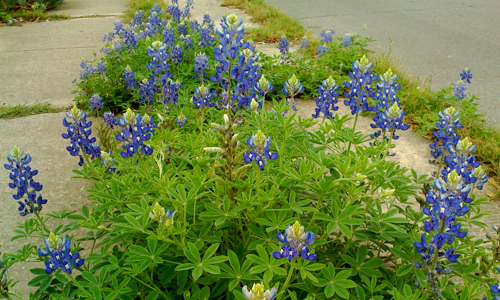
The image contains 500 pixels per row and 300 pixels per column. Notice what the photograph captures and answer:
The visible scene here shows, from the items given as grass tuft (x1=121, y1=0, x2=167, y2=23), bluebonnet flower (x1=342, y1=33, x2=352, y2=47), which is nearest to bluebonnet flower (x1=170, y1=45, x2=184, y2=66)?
bluebonnet flower (x1=342, y1=33, x2=352, y2=47)

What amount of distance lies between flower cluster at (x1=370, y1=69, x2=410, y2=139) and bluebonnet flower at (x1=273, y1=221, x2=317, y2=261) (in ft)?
4.10

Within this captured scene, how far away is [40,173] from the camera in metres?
3.63

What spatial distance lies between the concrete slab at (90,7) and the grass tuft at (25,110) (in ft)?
18.5

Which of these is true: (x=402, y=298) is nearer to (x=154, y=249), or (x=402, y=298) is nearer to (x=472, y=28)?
(x=154, y=249)

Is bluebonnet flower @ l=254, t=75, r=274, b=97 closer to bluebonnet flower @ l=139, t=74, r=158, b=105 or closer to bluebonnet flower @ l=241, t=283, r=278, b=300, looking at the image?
bluebonnet flower @ l=139, t=74, r=158, b=105

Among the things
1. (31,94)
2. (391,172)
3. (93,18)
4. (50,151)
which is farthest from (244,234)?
(93,18)

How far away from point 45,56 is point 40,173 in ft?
11.9

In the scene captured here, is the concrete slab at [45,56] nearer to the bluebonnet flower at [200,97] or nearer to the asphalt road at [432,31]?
the bluebonnet flower at [200,97]

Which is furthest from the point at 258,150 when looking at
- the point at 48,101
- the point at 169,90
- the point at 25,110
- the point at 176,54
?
the point at 48,101

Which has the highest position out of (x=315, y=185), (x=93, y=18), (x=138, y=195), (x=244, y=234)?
(x=315, y=185)

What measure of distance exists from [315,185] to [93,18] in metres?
8.56

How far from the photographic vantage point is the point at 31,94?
5129mm

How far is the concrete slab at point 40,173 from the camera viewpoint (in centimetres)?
286

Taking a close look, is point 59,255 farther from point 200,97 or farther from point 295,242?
point 200,97
